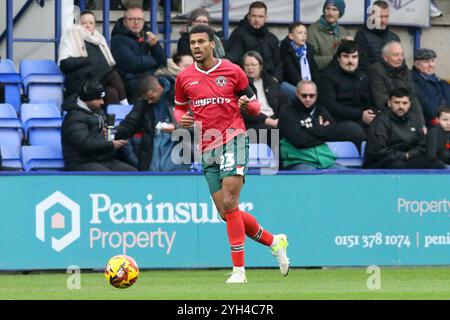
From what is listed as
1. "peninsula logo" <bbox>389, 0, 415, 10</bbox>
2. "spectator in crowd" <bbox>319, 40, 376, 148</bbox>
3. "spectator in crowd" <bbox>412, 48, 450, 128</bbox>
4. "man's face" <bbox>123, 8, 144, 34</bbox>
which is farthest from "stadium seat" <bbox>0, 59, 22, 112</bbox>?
"peninsula logo" <bbox>389, 0, 415, 10</bbox>

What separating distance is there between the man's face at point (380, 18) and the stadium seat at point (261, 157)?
3.64 m

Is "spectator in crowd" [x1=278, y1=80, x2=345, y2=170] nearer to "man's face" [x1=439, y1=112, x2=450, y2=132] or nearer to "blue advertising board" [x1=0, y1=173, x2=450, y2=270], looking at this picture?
"blue advertising board" [x1=0, y1=173, x2=450, y2=270]

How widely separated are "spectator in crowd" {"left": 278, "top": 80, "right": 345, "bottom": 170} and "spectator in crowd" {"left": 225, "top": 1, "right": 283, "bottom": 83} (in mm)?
1362

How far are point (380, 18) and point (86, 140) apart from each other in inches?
217

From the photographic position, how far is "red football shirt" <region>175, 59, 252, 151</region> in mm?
13359

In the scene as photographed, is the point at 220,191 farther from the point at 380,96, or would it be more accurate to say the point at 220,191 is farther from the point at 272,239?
the point at 380,96

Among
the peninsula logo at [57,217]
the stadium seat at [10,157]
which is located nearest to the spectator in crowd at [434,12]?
the stadium seat at [10,157]

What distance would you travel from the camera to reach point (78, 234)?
53.5ft

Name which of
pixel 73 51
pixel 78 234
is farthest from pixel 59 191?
pixel 73 51

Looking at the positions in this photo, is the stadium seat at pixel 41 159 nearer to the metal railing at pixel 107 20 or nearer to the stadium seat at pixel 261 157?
the stadium seat at pixel 261 157

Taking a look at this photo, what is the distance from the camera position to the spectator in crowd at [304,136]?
17.6 meters

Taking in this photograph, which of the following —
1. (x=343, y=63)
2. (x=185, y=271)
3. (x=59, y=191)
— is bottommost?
(x=185, y=271)

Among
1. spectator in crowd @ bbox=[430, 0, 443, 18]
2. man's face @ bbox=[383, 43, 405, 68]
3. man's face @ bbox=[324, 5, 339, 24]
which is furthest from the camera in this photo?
spectator in crowd @ bbox=[430, 0, 443, 18]

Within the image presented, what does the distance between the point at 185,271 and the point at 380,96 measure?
14.1ft
